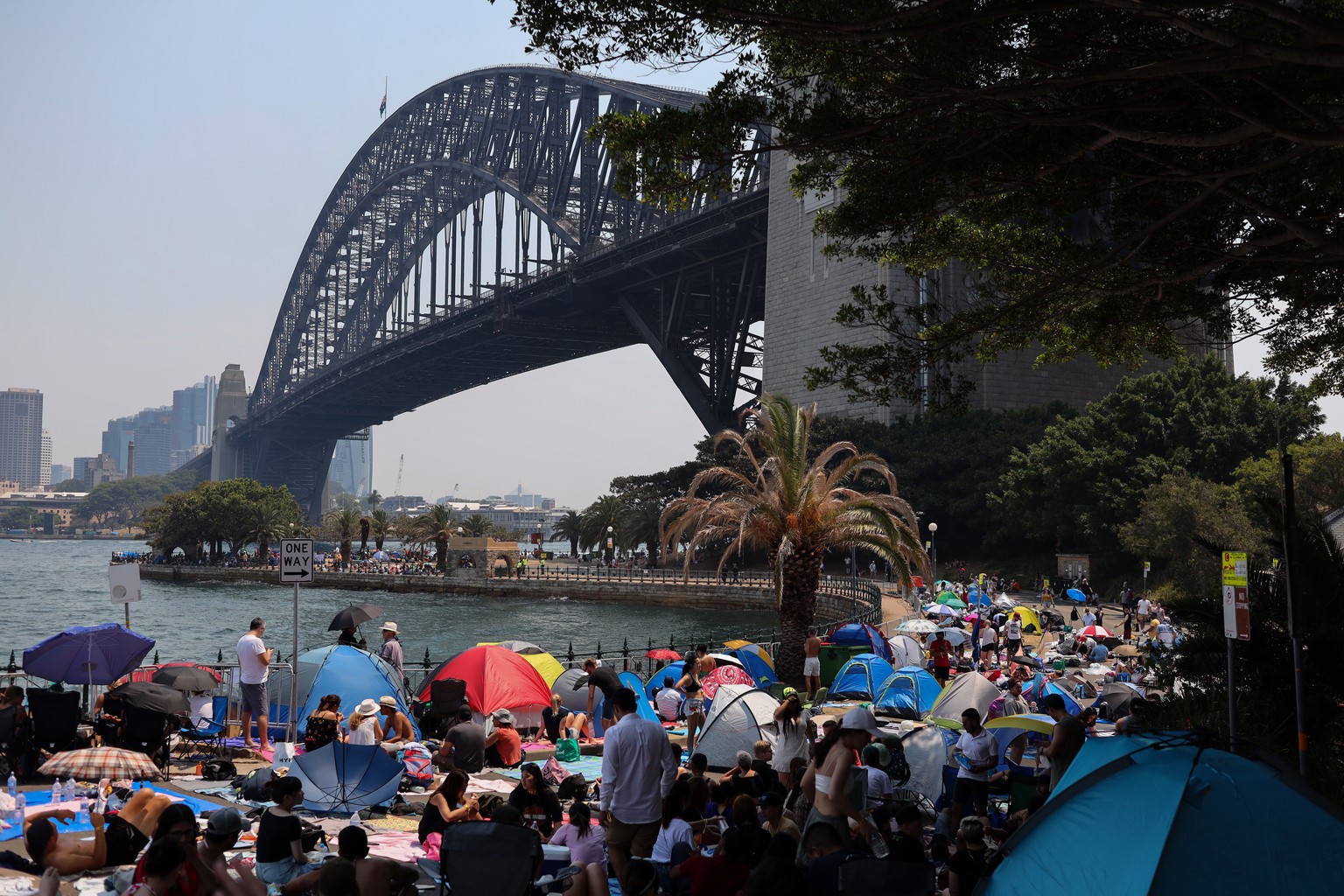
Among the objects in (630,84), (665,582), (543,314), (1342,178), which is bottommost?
(665,582)

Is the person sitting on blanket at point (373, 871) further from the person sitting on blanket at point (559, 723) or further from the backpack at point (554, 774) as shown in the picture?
the person sitting on blanket at point (559, 723)

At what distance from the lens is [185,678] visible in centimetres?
1202

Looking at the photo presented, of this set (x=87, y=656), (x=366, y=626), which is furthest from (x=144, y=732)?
(x=366, y=626)

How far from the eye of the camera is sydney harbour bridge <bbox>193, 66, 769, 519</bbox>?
61875 millimetres

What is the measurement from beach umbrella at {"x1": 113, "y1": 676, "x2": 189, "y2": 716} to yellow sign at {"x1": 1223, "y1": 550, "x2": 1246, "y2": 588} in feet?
28.2

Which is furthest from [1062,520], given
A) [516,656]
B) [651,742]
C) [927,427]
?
[651,742]

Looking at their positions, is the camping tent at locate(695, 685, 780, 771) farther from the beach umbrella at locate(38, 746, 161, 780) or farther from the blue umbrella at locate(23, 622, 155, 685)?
the blue umbrella at locate(23, 622, 155, 685)

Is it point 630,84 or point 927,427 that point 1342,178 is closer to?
point 927,427

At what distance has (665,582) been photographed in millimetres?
55375

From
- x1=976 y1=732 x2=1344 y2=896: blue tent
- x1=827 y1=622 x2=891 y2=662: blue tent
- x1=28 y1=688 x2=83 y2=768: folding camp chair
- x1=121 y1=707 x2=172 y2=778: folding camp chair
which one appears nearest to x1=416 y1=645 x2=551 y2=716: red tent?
x1=121 y1=707 x2=172 y2=778: folding camp chair

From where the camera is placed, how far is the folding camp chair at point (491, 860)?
20.5 feet

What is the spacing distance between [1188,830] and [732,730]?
634cm

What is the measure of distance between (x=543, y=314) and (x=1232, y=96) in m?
67.8

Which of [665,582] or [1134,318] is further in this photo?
[665,582]
